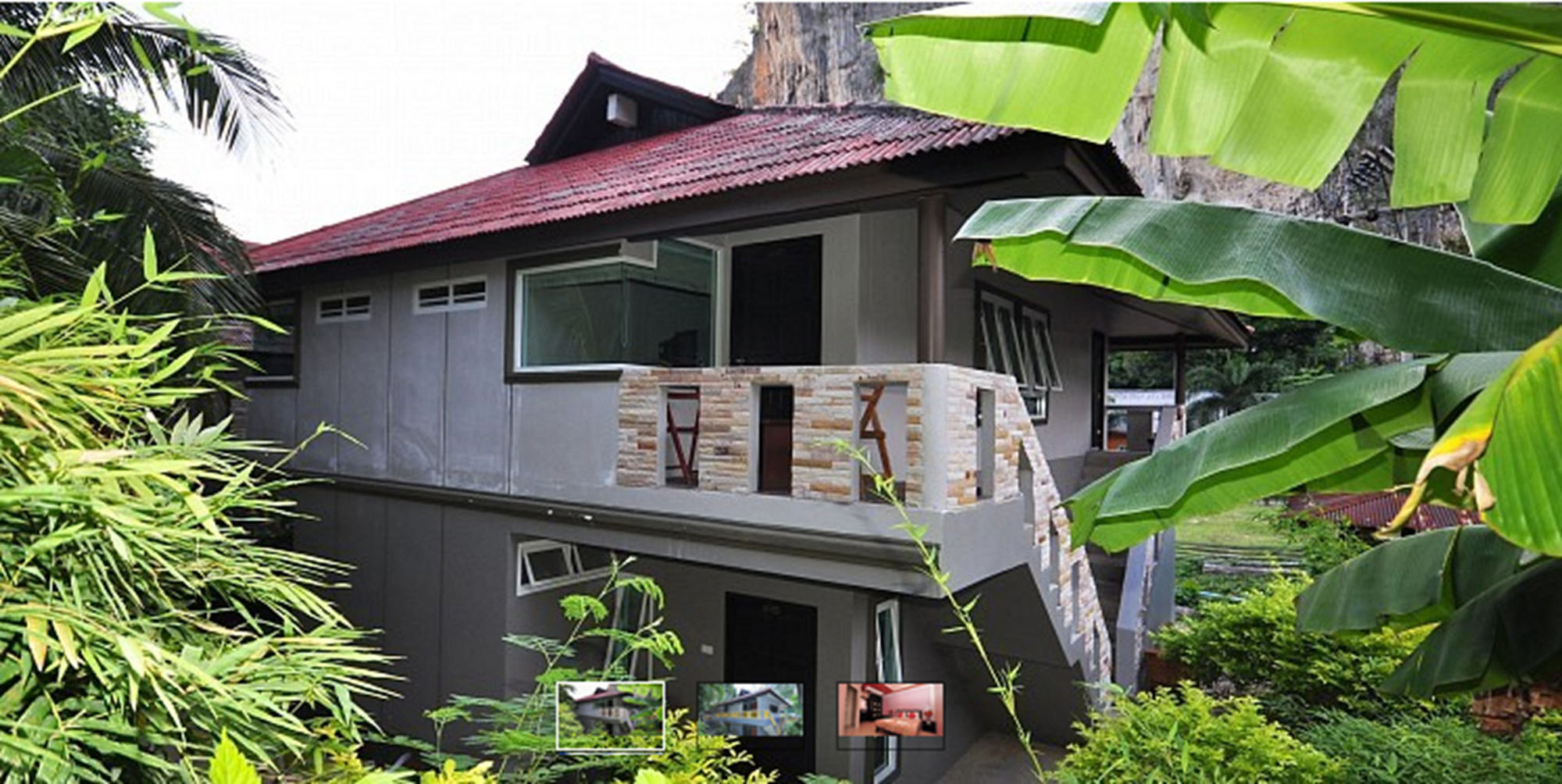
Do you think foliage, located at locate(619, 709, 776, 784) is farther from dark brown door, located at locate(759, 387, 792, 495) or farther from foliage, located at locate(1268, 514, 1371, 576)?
foliage, located at locate(1268, 514, 1371, 576)

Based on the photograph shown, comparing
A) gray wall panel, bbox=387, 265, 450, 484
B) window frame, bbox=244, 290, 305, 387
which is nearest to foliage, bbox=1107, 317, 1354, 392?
gray wall panel, bbox=387, 265, 450, 484

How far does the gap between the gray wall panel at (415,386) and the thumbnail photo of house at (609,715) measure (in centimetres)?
473

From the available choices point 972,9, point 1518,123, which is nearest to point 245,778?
point 972,9

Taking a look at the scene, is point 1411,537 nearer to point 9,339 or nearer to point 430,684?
point 9,339

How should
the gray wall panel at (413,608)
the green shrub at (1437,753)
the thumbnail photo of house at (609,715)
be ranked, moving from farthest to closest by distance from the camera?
the gray wall panel at (413,608) < the green shrub at (1437,753) < the thumbnail photo of house at (609,715)

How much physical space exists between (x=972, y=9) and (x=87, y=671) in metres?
2.24

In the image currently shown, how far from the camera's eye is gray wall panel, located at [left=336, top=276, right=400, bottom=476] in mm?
9172

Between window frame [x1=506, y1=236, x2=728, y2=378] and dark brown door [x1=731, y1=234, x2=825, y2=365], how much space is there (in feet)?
0.60

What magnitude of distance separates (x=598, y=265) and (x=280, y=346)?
6141mm

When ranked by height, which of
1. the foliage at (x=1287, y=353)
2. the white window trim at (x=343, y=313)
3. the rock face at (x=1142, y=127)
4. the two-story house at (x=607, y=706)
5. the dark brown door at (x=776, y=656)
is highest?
the rock face at (x=1142, y=127)

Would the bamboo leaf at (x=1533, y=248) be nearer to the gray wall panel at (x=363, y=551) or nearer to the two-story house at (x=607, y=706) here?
the two-story house at (x=607, y=706)

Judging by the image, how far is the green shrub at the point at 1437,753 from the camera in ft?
15.4

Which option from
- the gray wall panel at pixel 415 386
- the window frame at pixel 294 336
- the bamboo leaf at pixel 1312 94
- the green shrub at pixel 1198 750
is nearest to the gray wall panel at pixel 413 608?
the gray wall panel at pixel 415 386

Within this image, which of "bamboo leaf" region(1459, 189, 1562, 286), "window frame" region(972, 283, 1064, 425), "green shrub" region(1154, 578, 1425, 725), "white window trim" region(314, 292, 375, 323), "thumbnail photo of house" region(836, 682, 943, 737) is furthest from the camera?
"white window trim" region(314, 292, 375, 323)
